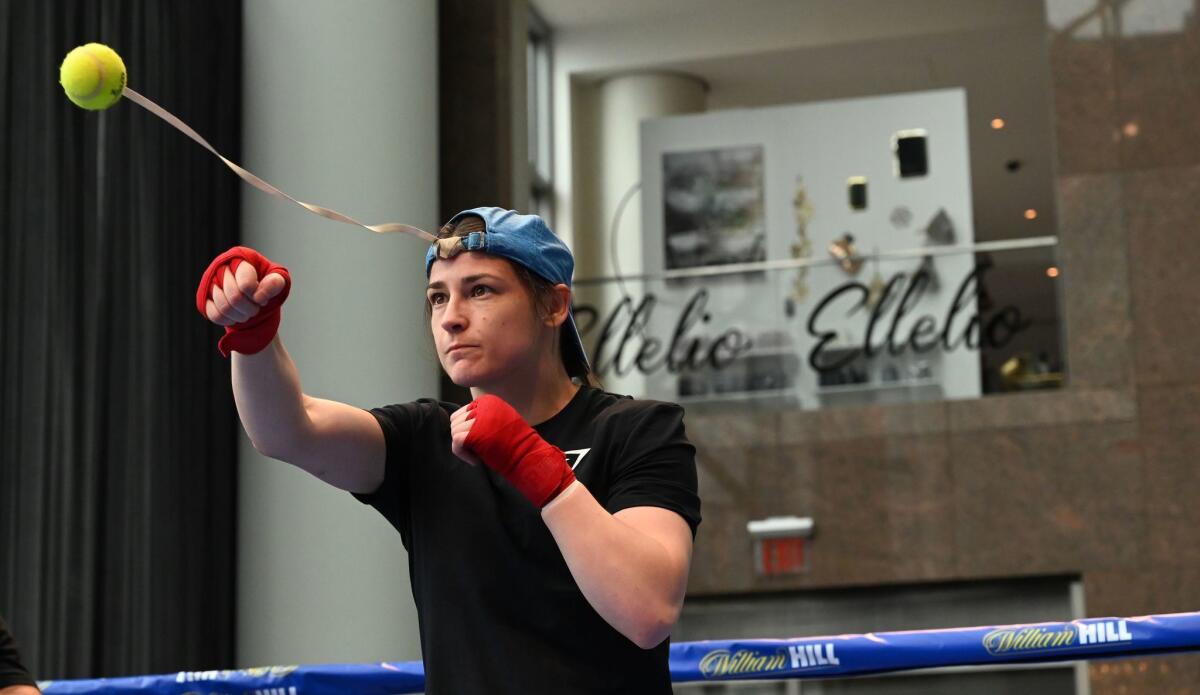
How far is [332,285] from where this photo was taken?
23.4 feet

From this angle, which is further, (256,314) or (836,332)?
(836,332)

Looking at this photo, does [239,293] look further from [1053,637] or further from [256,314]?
[1053,637]

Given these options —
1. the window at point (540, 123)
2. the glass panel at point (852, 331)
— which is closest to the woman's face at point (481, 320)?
the glass panel at point (852, 331)

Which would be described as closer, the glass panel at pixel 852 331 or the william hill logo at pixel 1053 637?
the william hill logo at pixel 1053 637

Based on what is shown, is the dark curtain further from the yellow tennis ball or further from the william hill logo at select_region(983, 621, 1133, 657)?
the yellow tennis ball

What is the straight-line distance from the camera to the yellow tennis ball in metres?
1.75

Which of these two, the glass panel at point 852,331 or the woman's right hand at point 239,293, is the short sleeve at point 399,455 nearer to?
the woman's right hand at point 239,293

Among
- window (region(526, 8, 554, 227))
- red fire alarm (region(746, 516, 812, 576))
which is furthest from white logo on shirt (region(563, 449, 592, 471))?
window (region(526, 8, 554, 227))

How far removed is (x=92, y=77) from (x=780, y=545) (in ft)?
22.9

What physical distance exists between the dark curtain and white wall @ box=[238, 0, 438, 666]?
0.17 m

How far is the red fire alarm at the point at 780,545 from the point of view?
8.34 m

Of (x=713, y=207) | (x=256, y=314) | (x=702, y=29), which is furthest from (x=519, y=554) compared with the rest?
(x=702, y=29)

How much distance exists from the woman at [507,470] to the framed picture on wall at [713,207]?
8894 millimetres

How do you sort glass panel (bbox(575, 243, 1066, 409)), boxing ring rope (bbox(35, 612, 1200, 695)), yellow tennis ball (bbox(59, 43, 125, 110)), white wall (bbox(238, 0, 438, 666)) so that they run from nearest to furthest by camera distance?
yellow tennis ball (bbox(59, 43, 125, 110)) < boxing ring rope (bbox(35, 612, 1200, 695)) < white wall (bbox(238, 0, 438, 666)) < glass panel (bbox(575, 243, 1066, 409))
